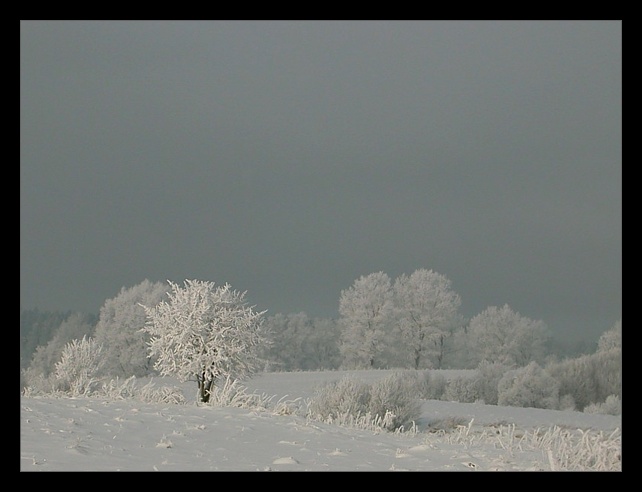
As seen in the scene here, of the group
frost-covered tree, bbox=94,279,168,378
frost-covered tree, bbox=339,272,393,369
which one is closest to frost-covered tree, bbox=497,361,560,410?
frost-covered tree, bbox=339,272,393,369

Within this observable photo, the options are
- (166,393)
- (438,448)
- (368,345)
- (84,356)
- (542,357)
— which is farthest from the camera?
(542,357)

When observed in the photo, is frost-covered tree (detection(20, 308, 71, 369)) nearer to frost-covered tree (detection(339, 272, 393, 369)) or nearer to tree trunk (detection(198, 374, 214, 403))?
frost-covered tree (detection(339, 272, 393, 369))

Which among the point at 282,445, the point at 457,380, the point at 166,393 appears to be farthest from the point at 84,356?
the point at 457,380

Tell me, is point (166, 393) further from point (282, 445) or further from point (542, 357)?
point (542, 357)

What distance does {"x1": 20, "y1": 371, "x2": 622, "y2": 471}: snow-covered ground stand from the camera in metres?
7.24

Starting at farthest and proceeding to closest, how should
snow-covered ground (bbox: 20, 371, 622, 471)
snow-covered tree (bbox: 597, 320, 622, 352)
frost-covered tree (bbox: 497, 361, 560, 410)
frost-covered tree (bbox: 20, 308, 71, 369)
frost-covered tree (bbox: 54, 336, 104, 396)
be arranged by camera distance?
frost-covered tree (bbox: 20, 308, 71, 369) → snow-covered tree (bbox: 597, 320, 622, 352) → frost-covered tree (bbox: 497, 361, 560, 410) → frost-covered tree (bbox: 54, 336, 104, 396) → snow-covered ground (bbox: 20, 371, 622, 471)

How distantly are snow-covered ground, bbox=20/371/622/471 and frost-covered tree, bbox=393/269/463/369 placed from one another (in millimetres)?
39549

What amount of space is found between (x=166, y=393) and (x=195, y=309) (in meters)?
2.73

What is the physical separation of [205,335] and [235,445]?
25.8 feet

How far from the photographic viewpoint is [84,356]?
2025 cm

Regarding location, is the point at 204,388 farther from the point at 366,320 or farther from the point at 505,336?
the point at 505,336

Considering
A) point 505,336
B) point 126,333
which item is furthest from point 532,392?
point 126,333

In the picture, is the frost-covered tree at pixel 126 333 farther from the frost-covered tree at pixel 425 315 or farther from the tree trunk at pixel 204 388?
the tree trunk at pixel 204 388
